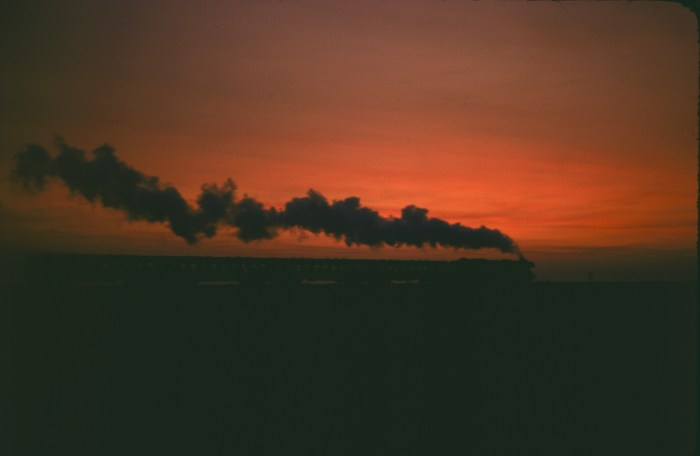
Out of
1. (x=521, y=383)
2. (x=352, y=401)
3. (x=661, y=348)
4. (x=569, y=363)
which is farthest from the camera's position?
(x=661, y=348)

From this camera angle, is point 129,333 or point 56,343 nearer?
point 56,343

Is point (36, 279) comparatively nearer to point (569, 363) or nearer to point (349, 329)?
point (349, 329)

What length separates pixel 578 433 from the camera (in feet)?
33.3

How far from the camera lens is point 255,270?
129ft

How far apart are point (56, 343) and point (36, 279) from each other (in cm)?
1563

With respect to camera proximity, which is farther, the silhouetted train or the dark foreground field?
the silhouetted train

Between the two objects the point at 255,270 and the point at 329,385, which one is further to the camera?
the point at 255,270

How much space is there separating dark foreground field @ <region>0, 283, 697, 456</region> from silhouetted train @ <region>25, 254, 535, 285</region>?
7.49 metres

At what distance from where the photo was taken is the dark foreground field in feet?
31.0

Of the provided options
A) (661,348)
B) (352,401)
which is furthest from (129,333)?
(661,348)

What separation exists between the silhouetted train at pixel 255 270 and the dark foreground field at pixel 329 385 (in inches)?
295

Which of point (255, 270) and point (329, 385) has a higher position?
point (255, 270)

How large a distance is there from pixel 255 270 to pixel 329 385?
27.6 meters

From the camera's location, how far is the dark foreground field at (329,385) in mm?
9438
